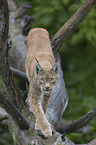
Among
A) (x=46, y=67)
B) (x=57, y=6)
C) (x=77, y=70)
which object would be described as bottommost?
(x=77, y=70)

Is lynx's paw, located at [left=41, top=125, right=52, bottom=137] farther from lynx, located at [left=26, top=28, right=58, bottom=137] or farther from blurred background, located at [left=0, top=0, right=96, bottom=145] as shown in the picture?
blurred background, located at [left=0, top=0, right=96, bottom=145]

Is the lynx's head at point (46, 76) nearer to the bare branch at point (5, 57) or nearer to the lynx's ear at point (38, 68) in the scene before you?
the lynx's ear at point (38, 68)

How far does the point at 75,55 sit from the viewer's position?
9.14 meters

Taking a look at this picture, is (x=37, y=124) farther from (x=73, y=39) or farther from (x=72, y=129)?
(x=73, y=39)

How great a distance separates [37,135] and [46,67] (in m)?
1.02

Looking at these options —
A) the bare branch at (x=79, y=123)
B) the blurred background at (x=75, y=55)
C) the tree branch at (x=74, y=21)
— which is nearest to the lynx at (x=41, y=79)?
the tree branch at (x=74, y=21)

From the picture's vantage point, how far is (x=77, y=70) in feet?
29.3

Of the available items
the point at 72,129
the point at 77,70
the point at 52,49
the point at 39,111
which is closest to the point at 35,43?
the point at 52,49

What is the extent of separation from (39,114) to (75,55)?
5.12 m

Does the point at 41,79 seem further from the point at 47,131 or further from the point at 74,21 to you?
the point at 74,21

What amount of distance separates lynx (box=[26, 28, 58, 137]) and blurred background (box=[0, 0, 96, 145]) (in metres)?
1.43

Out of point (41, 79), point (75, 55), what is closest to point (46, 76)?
A: point (41, 79)

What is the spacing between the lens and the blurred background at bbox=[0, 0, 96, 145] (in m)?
6.77

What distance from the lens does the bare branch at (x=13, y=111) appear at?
11.9 feet
